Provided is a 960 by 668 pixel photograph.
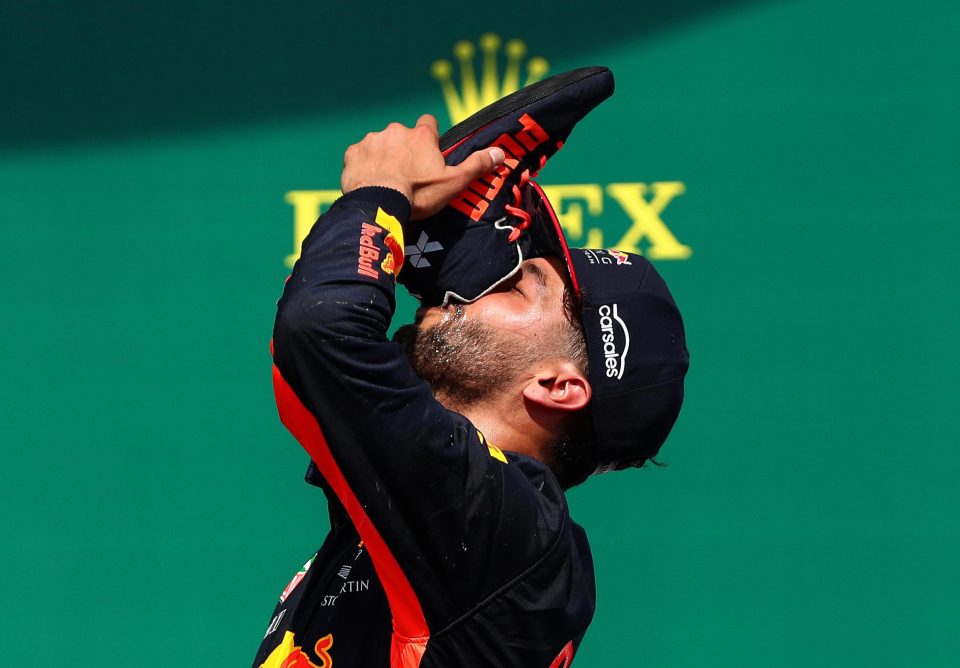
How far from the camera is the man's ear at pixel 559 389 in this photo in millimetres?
1506

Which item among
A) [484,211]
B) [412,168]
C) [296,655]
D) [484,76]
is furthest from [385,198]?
[484,76]

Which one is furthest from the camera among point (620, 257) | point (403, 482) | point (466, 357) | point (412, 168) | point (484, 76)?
point (484, 76)

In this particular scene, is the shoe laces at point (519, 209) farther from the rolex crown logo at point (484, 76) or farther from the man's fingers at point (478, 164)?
the rolex crown logo at point (484, 76)

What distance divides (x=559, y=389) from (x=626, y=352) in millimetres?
96

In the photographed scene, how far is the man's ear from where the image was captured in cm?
151

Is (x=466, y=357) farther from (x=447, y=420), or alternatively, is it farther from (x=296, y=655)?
(x=296, y=655)

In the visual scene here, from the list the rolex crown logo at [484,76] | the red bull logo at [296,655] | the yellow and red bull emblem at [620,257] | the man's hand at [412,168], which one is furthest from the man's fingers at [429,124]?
the rolex crown logo at [484,76]

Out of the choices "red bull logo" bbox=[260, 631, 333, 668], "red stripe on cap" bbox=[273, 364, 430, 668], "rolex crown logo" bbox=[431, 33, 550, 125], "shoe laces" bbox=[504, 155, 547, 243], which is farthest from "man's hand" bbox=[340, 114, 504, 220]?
"rolex crown logo" bbox=[431, 33, 550, 125]

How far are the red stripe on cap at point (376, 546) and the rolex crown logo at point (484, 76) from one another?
Answer: 65.8 inches

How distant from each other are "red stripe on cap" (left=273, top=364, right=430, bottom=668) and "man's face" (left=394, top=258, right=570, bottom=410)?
0.25 meters

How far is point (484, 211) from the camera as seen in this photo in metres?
1.51

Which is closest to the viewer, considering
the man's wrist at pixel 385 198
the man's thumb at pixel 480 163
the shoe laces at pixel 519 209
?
the man's wrist at pixel 385 198

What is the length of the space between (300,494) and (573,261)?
4.91ft

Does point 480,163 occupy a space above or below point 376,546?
above
